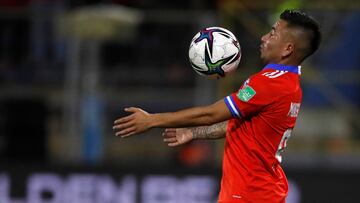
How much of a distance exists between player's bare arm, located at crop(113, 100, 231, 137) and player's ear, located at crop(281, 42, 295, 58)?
0.50m

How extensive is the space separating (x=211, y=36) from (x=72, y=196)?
4.34 m

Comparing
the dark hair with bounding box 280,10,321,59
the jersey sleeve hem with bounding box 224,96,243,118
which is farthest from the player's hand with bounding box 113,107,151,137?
the dark hair with bounding box 280,10,321,59

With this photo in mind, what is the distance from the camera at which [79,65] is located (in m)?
10.9

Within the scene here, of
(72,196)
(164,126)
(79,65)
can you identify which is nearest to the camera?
(164,126)

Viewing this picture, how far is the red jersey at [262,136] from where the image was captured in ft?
17.4

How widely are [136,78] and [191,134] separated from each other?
5228 millimetres

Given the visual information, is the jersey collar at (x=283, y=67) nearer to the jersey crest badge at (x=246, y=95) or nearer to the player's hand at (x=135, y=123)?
the jersey crest badge at (x=246, y=95)

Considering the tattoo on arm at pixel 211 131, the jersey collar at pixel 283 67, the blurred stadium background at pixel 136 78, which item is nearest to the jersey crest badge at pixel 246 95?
the jersey collar at pixel 283 67

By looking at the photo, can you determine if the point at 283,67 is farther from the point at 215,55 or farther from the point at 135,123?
the point at 135,123

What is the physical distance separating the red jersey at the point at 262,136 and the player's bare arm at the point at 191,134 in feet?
1.24

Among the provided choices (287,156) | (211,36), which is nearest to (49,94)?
(287,156)

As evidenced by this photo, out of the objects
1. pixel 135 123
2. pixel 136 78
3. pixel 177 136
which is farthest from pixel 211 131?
pixel 136 78

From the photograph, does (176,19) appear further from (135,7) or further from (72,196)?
(72,196)

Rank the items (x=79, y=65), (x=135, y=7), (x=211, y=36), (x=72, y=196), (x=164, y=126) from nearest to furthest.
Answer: (x=164, y=126) → (x=211, y=36) → (x=72, y=196) → (x=79, y=65) → (x=135, y=7)
